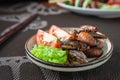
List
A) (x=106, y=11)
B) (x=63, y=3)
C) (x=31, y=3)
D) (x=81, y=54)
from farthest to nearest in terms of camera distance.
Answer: (x=31, y=3) < (x=63, y=3) < (x=106, y=11) < (x=81, y=54)

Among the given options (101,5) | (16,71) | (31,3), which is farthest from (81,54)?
(31,3)

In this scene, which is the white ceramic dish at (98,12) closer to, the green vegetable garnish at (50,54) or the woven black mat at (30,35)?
the woven black mat at (30,35)

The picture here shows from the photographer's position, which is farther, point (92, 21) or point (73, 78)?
point (92, 21)

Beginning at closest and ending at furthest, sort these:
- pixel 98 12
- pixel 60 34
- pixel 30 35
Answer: pixel 60 34 → pixel 30 35 → pixel 98 12

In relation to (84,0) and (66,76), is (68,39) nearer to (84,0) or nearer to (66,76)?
(66,76)

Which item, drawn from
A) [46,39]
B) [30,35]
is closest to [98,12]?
[30,35]

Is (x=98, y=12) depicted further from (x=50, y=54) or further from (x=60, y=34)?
(x=50, y=54)

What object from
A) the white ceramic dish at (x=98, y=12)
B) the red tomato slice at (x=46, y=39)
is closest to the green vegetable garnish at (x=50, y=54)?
the red tomato slice at (x=46, y=39)
